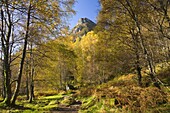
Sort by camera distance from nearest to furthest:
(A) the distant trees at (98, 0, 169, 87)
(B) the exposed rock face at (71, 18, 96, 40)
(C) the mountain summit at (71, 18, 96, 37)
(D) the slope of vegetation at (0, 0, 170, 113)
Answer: (D) the slope of vegetation at (0, 0, 170, 113) → (A) the distant trees at (98, 0, 169, 87) → (B) the exposed rock face at (71, 18, 96, 40) → (C) the mountain summit at (71, 18, 96, 37)

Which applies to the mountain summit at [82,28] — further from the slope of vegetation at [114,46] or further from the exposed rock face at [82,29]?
the slope of vegetation at [114,46]

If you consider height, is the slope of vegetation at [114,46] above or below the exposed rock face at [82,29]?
below

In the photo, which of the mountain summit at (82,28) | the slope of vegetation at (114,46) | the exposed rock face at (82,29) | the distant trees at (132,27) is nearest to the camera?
the slope of vegetation at (114,46)

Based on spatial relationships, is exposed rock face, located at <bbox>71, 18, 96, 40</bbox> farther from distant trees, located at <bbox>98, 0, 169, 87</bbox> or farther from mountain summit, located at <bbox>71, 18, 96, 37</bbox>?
distant trees, located at <bbox>98, 0, 169, 87</bbox>

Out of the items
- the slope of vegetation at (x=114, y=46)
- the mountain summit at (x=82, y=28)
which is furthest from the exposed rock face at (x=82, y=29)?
the slope of vegetation at (x=114, y=46)

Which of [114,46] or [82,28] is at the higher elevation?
[82,28]

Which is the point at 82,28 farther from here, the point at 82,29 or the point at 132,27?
the point at 132,27

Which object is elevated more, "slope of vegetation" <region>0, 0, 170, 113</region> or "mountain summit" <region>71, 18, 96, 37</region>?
"mountain summit" <region>71, 18, 96, 37</region>

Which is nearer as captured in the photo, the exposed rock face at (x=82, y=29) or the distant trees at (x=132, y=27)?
the distant trees at (x=132, y=27)

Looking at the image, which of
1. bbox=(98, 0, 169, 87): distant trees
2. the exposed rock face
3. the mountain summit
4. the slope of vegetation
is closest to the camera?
the slope of vegetation

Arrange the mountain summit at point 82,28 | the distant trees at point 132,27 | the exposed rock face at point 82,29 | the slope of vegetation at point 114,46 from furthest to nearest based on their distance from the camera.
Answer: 1. the mountain summit at point 82,28
2. the exposed rock face at point 82,29
3. the distant trees at point 132,27
4. the slope of vegetation at point 114,46

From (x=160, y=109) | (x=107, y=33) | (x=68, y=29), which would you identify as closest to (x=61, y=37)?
(x=68, y=29)

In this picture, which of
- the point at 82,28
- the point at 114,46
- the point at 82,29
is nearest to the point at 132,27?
the point at 114,46

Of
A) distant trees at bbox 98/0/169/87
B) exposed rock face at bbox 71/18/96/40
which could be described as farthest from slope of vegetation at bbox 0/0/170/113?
exposed rock face at bbox 71/18/96/40
